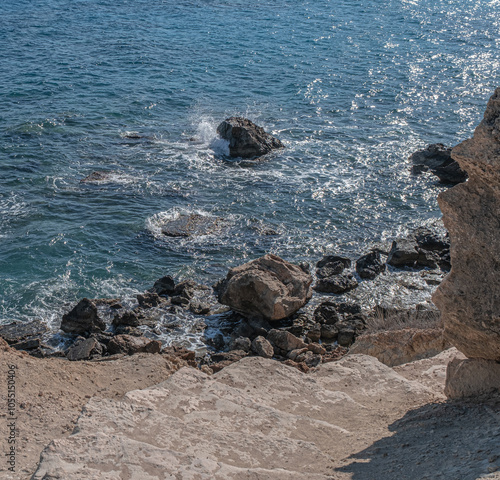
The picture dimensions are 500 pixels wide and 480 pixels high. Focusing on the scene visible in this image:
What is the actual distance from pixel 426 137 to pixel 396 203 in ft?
25.9

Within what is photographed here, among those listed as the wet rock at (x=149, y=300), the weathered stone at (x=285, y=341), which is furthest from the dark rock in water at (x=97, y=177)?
the weathered stone at (x=285, y=341)

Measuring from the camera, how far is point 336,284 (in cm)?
2038

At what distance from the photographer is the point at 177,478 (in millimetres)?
6961

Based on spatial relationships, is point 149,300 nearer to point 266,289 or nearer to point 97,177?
point 266,289

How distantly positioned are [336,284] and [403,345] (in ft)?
22.9

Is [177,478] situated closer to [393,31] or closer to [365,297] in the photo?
[365,297]

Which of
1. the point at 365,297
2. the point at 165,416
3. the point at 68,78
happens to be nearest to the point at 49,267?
the point at 365,297

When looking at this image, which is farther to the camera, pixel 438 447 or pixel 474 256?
pixel 474 256

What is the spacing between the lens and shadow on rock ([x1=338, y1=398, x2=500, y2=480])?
22.7 ft

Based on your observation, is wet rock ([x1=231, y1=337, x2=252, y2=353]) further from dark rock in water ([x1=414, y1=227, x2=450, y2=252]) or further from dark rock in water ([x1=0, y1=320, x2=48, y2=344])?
dark rock in water ([x1=414, y1=227, x2=450, y2=252])

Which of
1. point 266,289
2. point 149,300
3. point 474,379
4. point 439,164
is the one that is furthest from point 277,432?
point 439,164

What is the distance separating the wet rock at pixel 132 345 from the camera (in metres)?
15.8

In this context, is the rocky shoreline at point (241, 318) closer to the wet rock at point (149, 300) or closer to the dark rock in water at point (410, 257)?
the wet rock at point (149, 300)

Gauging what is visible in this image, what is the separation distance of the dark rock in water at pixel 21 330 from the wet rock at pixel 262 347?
6115mm
